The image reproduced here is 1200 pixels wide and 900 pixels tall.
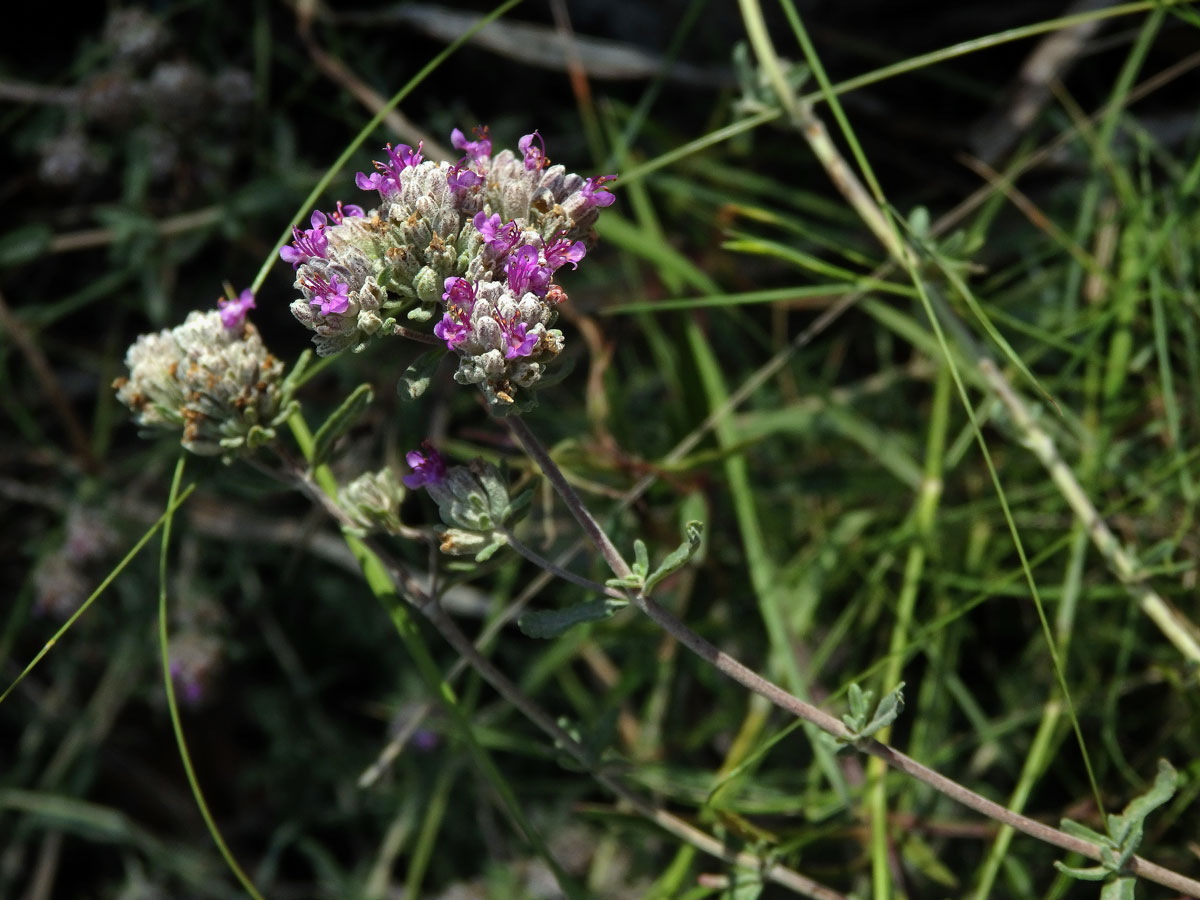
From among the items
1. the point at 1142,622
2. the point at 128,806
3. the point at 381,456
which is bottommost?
the point at 128,806

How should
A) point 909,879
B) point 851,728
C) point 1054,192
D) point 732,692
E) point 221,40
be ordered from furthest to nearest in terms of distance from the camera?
point 221,40
point 1054,192
point 732,692
point 909,879
point 851,728

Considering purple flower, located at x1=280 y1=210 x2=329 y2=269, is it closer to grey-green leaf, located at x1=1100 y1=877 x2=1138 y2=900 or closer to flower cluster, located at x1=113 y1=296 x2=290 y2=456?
flower cluster, located at x1=113 y1=296 x2=290 y2=456

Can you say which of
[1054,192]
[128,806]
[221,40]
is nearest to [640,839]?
[128,806]

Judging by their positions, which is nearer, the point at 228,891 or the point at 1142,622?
the point at 1142,622

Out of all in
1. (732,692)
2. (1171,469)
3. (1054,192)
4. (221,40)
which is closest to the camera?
(1171,469)

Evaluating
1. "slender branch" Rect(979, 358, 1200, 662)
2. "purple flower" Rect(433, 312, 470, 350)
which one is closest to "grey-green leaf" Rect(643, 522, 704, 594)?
"purple flower" Rect(433, 312, 470, 350)

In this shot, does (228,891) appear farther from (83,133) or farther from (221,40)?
(221,40)

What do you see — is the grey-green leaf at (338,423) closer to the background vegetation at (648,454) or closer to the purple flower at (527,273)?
the purple flower at (527,273)

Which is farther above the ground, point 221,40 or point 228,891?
point 221,40
